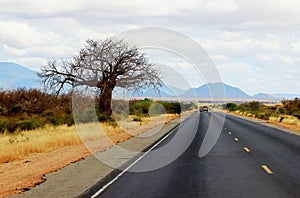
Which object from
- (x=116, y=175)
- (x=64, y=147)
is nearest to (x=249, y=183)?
(x=116, y=175)

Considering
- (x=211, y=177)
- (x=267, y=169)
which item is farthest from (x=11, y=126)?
(x=211, y=177)

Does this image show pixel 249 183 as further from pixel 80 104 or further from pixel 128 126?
pixel 80 104

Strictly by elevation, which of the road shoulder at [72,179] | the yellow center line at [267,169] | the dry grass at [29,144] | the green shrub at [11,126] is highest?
the green shrub at [11,126]

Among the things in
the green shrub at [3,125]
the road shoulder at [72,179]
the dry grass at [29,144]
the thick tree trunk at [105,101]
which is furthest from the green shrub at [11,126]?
the road shoulder at [72,179]

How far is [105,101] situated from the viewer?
46719 mm

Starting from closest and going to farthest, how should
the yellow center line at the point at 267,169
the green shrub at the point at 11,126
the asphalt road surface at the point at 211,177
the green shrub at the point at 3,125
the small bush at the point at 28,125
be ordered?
1. the asphalt road surface at the point at 211,177
2. the yellow center line at the point at 267,169
3. the green shrub at the point at 3,125
4. the green shrub at the point at 11,126
5. the small bush at the point at 28,125

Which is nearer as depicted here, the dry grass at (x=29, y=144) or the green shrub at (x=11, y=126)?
the dry grass at (x=29, y=144)

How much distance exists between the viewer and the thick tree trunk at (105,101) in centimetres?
4530

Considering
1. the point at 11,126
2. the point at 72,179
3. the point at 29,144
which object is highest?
the point at 11,126

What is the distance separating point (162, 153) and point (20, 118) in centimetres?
2082

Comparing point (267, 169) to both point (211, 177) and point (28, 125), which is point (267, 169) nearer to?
point (211, 177)

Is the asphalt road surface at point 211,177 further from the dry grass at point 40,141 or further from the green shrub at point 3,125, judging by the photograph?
the green shrub at point 3,125

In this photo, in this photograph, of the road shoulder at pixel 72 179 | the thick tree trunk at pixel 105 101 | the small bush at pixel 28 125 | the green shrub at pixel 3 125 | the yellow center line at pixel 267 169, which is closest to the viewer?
the road shoulder at pixel 72 179

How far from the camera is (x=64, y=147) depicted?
2597 cm
